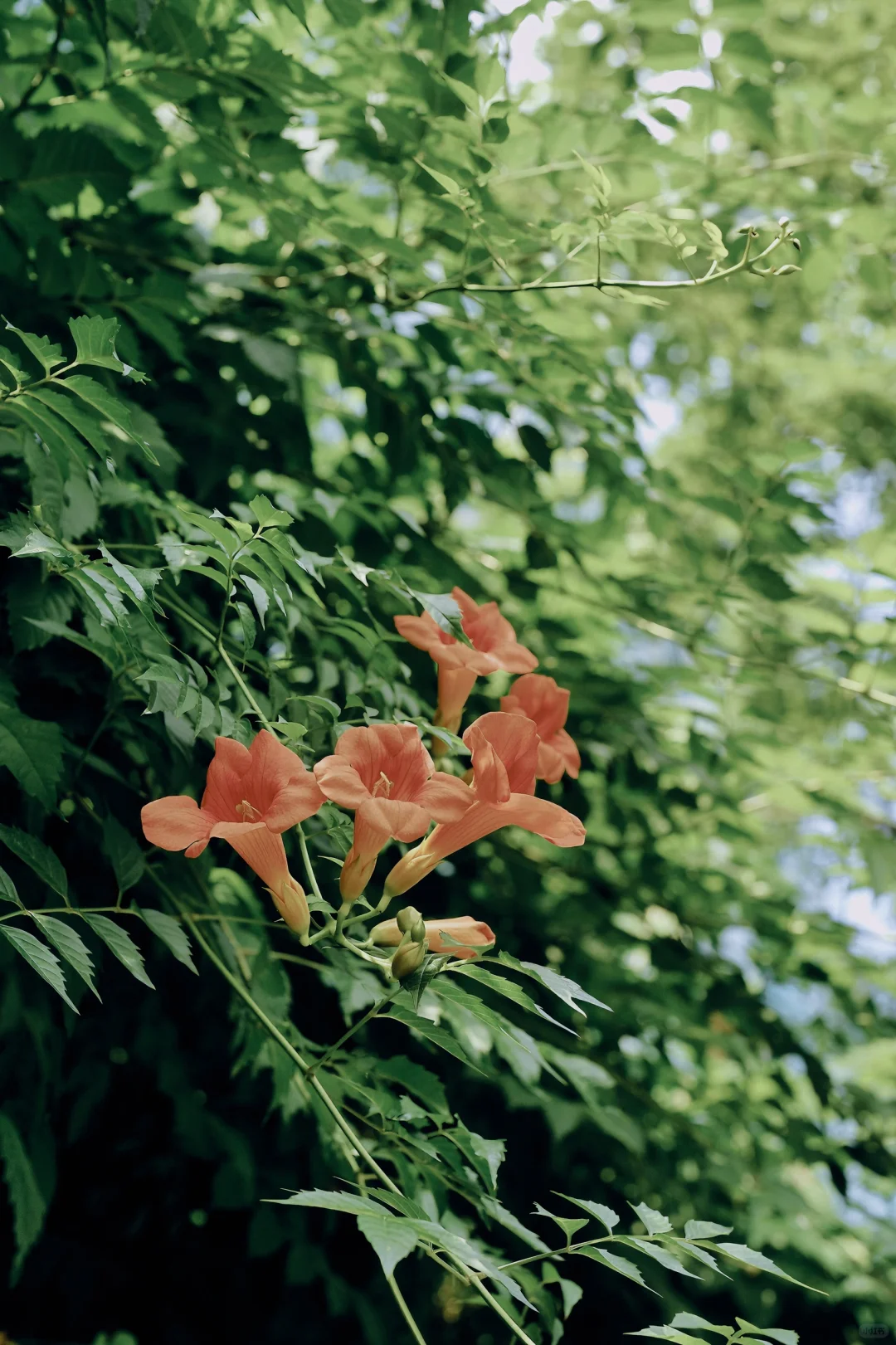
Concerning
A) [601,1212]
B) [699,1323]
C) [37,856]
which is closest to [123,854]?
[37,856]

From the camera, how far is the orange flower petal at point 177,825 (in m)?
1.07

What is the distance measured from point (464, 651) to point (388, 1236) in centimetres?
79

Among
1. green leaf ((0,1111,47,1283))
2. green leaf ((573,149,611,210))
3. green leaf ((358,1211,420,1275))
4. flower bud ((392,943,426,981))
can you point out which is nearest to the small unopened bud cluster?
flower bud ((392,943,426,981))

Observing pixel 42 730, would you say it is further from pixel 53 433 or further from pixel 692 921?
pixel 692 921

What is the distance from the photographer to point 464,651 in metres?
1.48

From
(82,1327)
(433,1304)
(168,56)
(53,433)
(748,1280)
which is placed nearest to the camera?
(53,433)

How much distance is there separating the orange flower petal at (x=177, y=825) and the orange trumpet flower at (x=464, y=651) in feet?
1.40

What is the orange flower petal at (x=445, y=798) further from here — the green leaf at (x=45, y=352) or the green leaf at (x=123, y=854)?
the green leaf at (x=45, y=352)

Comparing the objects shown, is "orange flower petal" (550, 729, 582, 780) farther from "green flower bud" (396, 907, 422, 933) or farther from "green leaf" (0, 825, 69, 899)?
"green leaf" (0, 825, 69, 899)

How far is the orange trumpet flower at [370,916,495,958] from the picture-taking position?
113 centimetres

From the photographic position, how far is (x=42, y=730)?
1318 millimetres

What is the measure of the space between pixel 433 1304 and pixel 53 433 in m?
2.28

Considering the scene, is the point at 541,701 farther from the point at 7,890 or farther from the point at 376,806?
the point at 7,890

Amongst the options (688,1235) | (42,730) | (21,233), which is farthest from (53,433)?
(688,1235)
